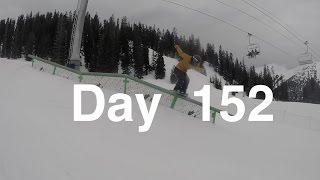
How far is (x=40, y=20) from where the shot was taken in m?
98.1

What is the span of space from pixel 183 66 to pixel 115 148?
546cm

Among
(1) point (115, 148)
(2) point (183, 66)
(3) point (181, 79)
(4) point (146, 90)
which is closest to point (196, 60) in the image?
(2) point (183, 66)

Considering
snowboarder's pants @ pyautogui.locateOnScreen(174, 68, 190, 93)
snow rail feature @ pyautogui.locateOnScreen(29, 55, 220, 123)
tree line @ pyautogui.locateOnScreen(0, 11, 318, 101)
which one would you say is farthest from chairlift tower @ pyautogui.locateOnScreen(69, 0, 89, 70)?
tree line @ pyautogui.locateOnScreen(0, 11, 318, 101)

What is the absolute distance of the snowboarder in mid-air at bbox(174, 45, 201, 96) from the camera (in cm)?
1120

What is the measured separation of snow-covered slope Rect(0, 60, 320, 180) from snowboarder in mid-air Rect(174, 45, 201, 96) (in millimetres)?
970

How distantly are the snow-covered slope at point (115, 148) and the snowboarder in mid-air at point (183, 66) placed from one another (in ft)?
3.18

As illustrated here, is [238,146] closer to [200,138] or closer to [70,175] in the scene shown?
[200,138]

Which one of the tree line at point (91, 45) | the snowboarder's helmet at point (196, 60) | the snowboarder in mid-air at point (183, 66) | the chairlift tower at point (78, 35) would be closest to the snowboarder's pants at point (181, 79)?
the snowboarder in mid-air at point (183, 66)

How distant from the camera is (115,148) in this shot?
21.7ft

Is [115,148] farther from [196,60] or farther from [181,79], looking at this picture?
[181,79]

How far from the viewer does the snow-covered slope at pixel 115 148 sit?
5.15 metres

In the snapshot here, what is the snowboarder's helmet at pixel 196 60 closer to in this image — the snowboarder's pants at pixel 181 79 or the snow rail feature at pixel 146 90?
the snowboarder's pants at pixel 181 79

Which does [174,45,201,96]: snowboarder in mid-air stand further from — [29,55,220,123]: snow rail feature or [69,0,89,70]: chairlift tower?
[69,0,89,70]: chairlift tower

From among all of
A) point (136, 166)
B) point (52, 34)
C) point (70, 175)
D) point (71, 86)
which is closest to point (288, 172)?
point (136, 166)
